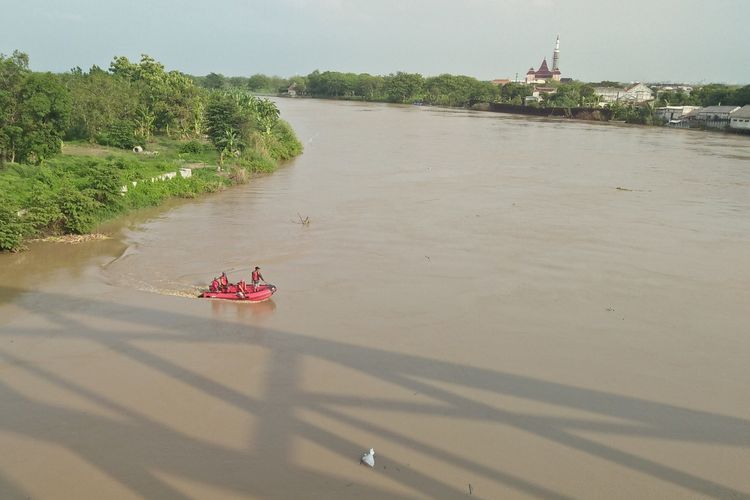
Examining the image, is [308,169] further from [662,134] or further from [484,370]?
[662,134]

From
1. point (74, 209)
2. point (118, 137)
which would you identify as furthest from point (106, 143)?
point (74, 209)

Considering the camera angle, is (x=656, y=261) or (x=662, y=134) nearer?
(x=656, y=261)

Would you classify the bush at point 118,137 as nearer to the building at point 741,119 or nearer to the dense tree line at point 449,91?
the dense tree line at point 449,91

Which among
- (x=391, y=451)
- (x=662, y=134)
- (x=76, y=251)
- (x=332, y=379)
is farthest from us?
(x=662, y=134)

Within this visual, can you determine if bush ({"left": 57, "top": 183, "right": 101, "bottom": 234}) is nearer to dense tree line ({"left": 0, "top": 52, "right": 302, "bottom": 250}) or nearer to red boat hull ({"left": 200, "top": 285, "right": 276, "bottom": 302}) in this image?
dense tree line ({"left": 0, "top": 52, "right": 302, "bottom": 250})

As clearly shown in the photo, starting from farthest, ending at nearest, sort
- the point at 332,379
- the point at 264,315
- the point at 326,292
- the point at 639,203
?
the point at 639,203, the point at 326,292, the point at 264,315, the point at 332,379

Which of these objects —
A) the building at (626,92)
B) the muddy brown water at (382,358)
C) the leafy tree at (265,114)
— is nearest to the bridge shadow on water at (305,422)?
the muddy brown water at (382,358)

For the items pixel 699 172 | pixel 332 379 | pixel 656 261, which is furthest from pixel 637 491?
pixel 699 172

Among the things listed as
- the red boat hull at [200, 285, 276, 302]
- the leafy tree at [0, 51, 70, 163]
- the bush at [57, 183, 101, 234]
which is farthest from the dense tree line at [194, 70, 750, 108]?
the red boat hull at [200, 285, 276, 302]
